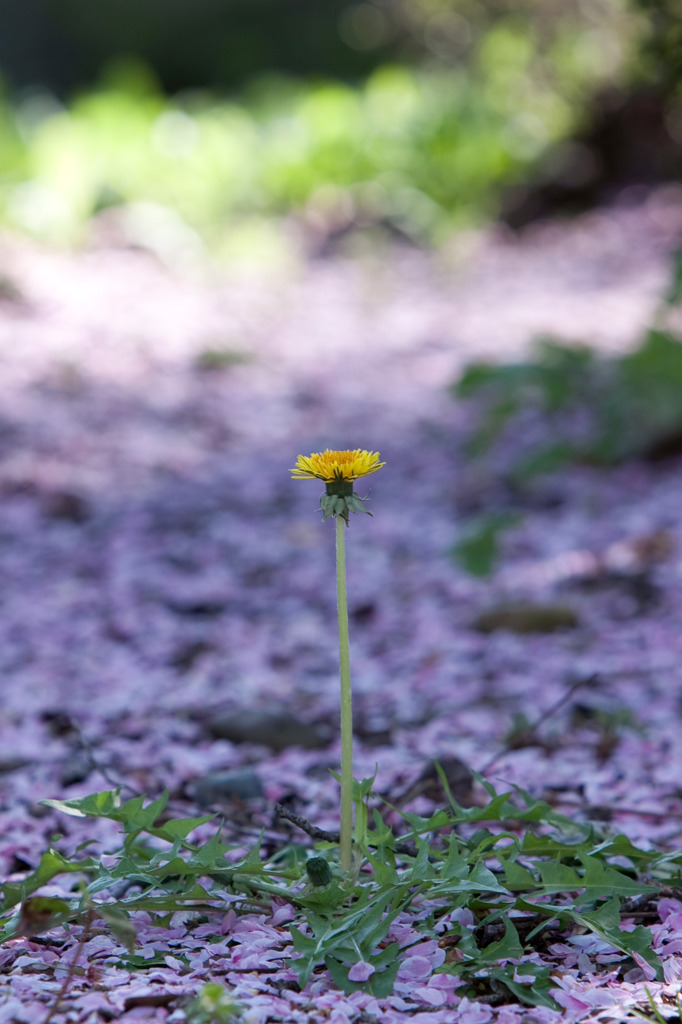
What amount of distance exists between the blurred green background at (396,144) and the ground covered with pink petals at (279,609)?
1.31 m

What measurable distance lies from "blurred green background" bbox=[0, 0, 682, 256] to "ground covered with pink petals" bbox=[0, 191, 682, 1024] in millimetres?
1313

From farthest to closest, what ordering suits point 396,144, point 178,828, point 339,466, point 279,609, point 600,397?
point 396,144
point 600,397
point 279,609
point 178,828
point 339,466

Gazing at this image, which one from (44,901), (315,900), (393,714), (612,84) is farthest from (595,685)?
(612,84)

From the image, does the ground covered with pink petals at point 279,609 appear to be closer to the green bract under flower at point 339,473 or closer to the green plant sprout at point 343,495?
the green plant sprout at point 343,495

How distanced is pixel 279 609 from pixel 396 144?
679cm

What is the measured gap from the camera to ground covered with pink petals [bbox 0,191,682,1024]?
1.30 metres

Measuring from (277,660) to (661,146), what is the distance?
780 centimetres

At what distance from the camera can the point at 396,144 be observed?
900 cm

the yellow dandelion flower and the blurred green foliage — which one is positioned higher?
the blurred green foliage

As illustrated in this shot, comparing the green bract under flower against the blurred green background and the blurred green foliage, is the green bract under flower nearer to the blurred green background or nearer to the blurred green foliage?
the blurred green foliage

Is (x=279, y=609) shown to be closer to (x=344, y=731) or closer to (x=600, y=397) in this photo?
(x=600, y=397)

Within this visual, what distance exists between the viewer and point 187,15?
1652 cm

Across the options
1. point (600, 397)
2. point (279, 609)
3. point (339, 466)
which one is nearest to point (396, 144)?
point (600, 397)

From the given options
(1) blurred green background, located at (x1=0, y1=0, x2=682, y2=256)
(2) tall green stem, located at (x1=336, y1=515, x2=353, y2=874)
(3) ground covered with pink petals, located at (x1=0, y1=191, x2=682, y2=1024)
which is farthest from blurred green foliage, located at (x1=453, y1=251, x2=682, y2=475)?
(1) blurred green background, located at (x1=0, y1=0, x2=682, y2=256)
